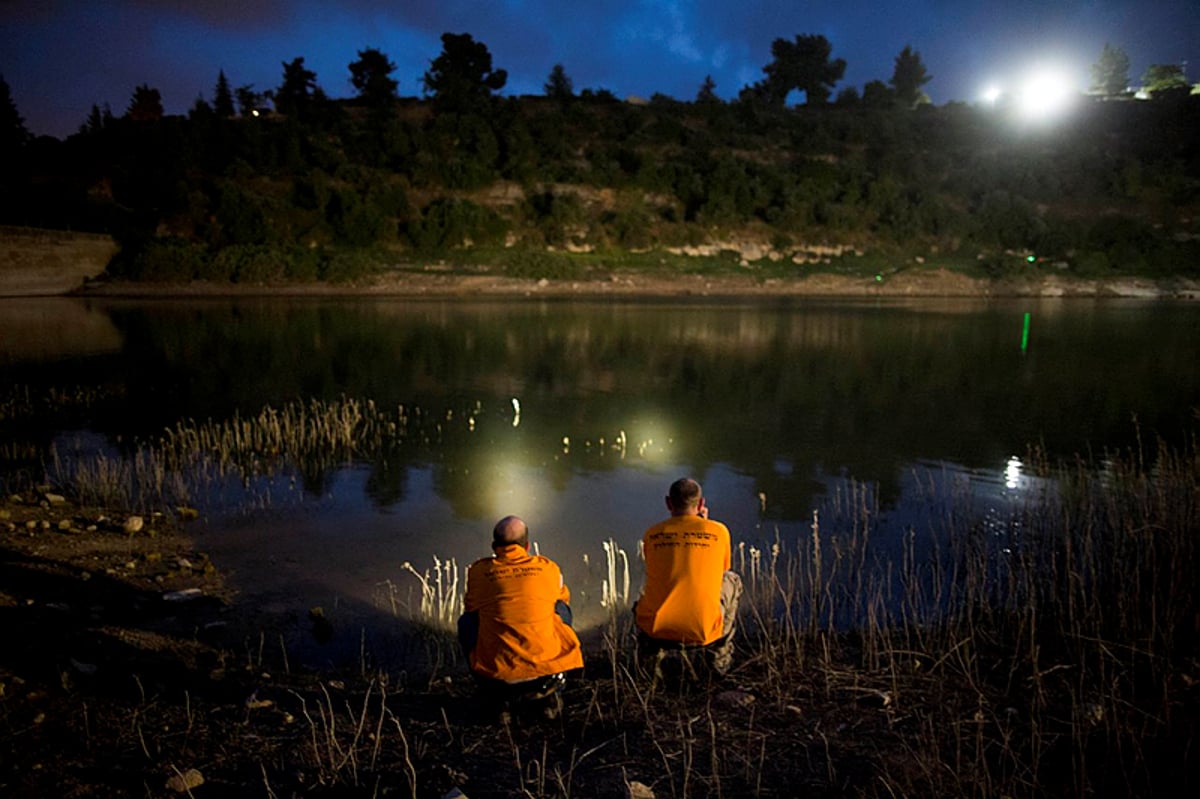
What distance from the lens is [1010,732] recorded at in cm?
502

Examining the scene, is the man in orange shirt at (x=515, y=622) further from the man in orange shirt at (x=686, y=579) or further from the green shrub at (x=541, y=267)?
the green shrub at (x=541, y=267)

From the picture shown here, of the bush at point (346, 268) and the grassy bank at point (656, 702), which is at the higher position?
the bush at point (346, 268)

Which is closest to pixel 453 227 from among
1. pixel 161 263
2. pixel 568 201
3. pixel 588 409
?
pixel 568 201

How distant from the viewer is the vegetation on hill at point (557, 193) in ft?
207

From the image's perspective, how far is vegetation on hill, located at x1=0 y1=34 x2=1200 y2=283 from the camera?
6297 centimetres

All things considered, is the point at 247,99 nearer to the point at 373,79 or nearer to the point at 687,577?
the point at 373,79

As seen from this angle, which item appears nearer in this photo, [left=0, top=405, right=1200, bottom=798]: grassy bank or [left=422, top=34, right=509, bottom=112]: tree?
[left=0, top=405, right=1200, bottom=798]: grassy bank

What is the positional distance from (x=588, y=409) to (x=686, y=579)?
14333 mm

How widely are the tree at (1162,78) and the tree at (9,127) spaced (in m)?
167

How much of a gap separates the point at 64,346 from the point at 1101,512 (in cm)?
3431

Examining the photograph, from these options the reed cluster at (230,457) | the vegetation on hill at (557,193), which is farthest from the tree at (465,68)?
the reed cluster at (230,457)

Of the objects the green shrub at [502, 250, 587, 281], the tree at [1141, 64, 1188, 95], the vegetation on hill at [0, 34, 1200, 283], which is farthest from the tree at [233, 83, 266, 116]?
the tree at [1141, 64, 1188, 95]

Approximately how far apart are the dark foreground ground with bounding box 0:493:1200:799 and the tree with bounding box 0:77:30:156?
88.7 m

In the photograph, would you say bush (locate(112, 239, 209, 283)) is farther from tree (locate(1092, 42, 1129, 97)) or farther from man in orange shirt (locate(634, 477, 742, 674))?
tree (locate(1092, 42, 1129, 97))
